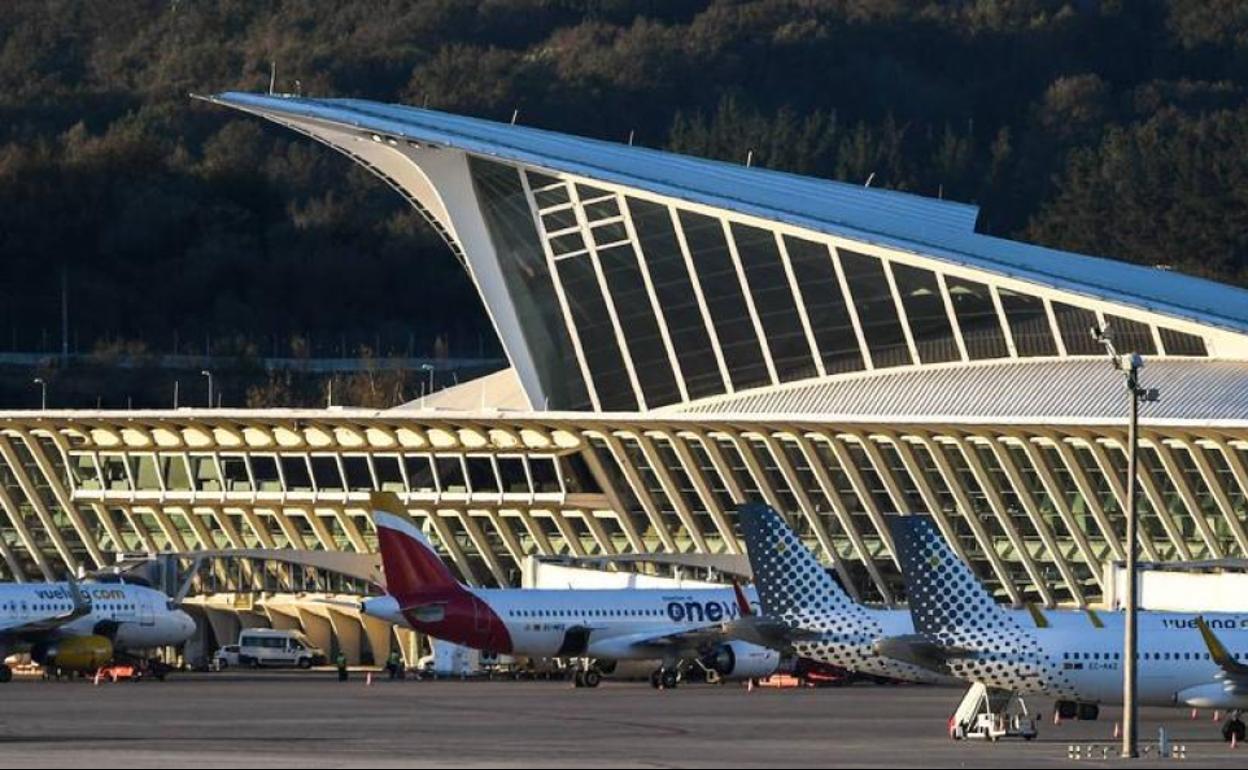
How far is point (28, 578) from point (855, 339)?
116ft

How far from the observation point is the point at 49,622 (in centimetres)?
9038

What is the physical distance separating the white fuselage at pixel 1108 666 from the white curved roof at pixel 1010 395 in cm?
3136

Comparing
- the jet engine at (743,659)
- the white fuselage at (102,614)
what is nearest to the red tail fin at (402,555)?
the jet engine at (743,659)

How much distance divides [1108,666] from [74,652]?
38.2 meters

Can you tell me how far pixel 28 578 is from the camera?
119062mm

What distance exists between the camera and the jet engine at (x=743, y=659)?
85.2m

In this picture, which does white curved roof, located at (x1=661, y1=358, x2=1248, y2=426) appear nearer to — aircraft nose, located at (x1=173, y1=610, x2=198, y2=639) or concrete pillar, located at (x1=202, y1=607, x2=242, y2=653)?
aircraft nose, located at (x1=173, y1=610, x2=198, y2=639)

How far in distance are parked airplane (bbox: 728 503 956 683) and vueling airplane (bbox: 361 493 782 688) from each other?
30.8 feet

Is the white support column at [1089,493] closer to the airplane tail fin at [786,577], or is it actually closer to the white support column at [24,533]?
the airplane tail fin at [786,577]

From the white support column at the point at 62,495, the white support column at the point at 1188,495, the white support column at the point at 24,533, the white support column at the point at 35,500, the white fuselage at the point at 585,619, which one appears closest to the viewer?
the white fuselage at the point at 585,619

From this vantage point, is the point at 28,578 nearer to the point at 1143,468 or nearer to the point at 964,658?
the point at 1143,468

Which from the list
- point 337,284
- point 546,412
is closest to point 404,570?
point 546,412

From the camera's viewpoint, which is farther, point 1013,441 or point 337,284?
point 337,284

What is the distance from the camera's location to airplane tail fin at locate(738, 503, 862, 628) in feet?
236
